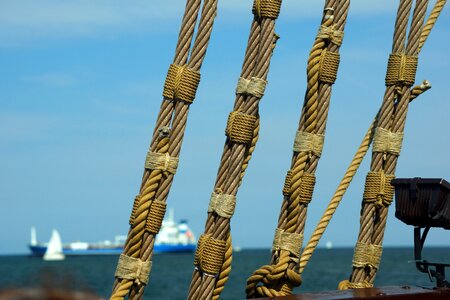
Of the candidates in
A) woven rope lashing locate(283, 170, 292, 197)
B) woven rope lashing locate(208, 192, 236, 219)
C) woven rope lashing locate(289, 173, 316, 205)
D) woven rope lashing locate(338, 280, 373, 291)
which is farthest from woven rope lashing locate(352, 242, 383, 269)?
woven rope lashing locate(208, 192, 236, 219)

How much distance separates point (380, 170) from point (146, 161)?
191 cm

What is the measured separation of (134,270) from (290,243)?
1077 millimetres

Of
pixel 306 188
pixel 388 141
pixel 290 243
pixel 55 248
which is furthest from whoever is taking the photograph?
pixel 55 248

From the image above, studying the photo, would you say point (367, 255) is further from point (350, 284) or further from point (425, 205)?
point (425, 205)

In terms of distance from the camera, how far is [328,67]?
5680 millimetres

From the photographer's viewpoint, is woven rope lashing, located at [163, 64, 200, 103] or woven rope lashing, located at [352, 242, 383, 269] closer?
woven rope lashing, located at [163, 64, 200, 103]

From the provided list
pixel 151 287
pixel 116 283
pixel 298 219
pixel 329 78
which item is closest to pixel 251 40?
pixel 329 78

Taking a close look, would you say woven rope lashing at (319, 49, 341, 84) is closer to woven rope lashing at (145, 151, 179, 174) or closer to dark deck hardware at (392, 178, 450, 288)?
dark deck hardware at (392, 178, 450, 288)

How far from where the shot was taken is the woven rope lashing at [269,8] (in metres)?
5.25

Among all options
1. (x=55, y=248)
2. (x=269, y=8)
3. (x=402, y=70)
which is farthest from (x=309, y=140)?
(x=55, y=248)

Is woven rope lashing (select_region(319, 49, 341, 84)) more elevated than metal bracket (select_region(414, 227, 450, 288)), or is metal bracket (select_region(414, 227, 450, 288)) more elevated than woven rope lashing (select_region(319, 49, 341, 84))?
woven rope lashing (select_region(319, 49, 341, 84))

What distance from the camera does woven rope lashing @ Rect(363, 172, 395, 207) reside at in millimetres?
5980

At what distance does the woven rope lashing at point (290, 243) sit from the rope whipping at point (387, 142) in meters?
0.63

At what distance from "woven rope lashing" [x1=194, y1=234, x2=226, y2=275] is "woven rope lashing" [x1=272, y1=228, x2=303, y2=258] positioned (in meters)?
0.57
